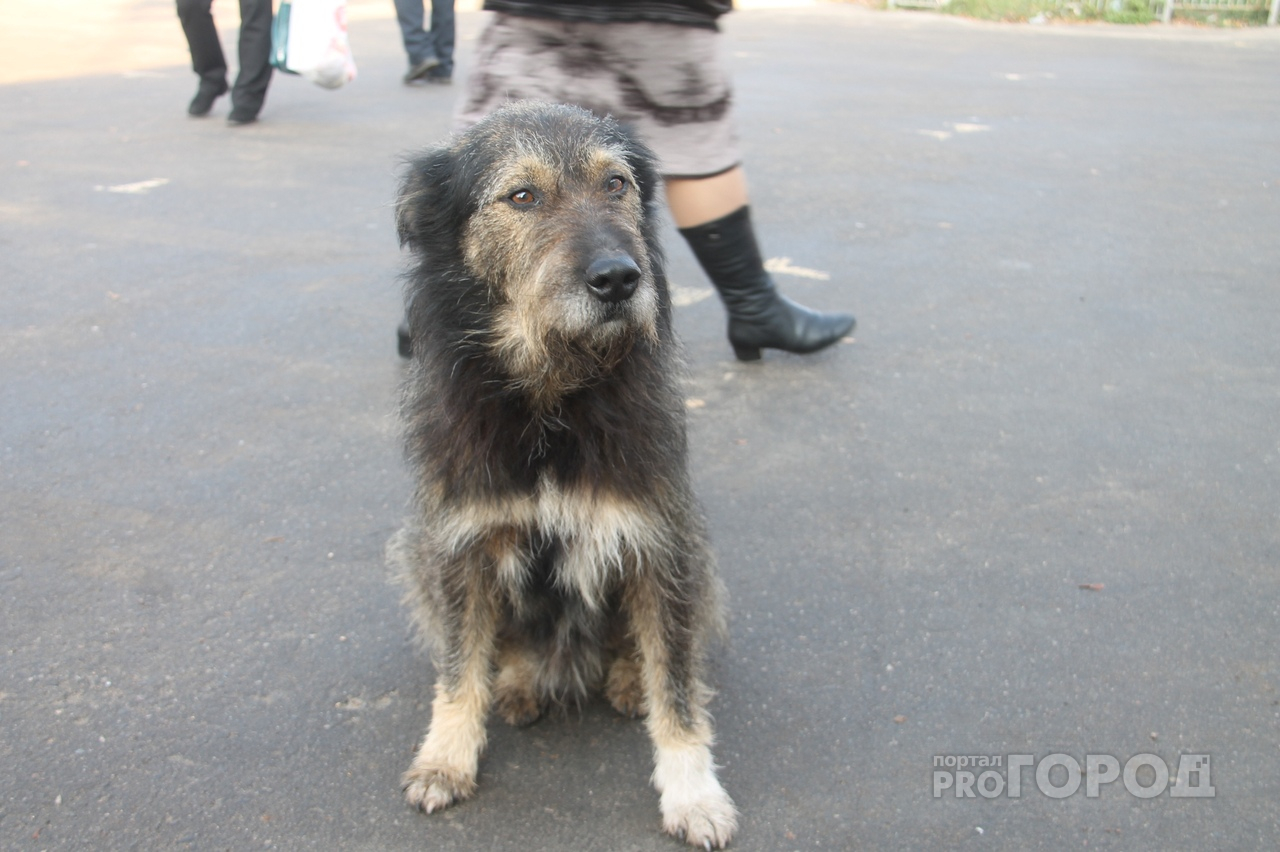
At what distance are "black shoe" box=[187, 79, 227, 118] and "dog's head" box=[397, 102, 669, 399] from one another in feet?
27.3

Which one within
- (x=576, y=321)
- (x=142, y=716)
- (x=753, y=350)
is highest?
(x=576, y=321)

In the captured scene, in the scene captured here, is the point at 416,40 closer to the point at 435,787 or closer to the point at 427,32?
the point at 427,32

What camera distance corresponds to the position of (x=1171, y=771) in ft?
9.61

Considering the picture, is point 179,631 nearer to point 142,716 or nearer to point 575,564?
point 142,716

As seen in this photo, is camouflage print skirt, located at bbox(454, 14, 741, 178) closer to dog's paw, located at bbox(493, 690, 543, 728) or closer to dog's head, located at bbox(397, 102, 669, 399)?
dog's head, located at bbox(397, 102, 669, 399)

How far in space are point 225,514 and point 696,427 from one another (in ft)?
6.50

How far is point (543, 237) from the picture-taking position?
9.00ft

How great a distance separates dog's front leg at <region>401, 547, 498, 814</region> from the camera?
290 cm

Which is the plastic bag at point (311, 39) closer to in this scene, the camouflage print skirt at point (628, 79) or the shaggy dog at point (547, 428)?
the camouflage print skirt at point (628, 79)

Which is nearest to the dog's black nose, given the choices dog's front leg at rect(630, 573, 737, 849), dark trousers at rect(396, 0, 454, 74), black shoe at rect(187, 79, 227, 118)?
dog's front leg at rect(630, 573, 737, 849)

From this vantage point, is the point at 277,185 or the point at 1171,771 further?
the point at 277,185

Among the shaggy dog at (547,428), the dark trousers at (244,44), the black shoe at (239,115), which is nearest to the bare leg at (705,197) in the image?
the shaggy dog at (547,428)

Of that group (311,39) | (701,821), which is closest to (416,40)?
(311,39)

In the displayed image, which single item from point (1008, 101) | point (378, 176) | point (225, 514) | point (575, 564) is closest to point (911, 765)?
point (575, 564)
